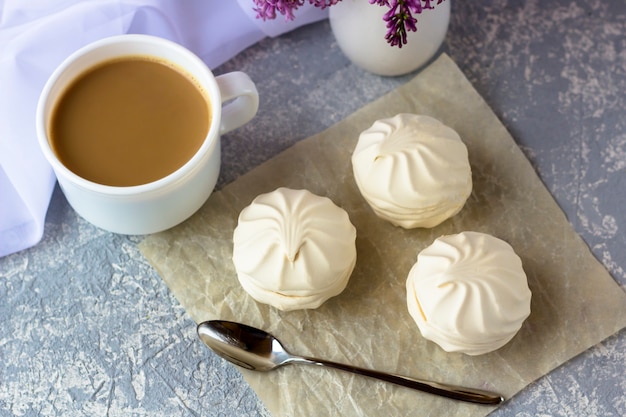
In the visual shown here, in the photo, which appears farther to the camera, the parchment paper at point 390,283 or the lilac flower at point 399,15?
the parchment paper at point 390,283

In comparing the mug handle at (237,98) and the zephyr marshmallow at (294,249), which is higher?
the mug handle at (237,98)

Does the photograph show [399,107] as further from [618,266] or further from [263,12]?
[618,266]

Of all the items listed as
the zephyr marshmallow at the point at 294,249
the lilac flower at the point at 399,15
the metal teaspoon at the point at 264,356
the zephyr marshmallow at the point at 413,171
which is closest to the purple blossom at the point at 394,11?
the lilac flower at the point at 399,15

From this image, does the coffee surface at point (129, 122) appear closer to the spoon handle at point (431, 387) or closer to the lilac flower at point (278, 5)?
the lilac flower at point (278, 5)

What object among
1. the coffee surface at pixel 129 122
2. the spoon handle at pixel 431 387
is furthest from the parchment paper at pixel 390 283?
the coffee surface at pixel 129 122

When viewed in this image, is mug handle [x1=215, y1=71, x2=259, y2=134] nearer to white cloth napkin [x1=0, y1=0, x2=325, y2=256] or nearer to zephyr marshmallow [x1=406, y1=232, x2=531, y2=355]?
white cloth napkin [x1=0, y1=0, x2=325, y2=256]

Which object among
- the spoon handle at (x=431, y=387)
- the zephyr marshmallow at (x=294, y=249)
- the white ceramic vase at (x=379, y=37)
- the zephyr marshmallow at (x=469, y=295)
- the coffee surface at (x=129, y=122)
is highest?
the coffee surface at (x=129, y=122)

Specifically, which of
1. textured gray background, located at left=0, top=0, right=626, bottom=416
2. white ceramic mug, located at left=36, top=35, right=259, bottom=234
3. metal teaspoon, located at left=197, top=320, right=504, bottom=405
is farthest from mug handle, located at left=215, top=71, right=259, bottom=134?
metal teaspoon, located at left=197, top=320, right=504, bottom=405
